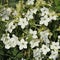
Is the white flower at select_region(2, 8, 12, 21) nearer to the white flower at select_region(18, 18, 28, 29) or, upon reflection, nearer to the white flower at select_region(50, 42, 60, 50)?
the white flower at select_region(18, 18, 28, 29)

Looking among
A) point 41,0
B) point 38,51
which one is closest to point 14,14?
point 41,0

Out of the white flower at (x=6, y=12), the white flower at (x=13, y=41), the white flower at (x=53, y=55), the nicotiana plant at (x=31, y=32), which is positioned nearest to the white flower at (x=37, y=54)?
the nicotiana plant at (x=31, y=32)

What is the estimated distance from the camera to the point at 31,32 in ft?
9.99

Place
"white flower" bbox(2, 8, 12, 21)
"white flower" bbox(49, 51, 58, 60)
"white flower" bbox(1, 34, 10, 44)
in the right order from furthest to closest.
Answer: "white flower" bbox(2, 8, 12, 21) < "white flower" bbox(1, 34, 10, 44) < "white flower" bbox(49, 51, 58, 60)

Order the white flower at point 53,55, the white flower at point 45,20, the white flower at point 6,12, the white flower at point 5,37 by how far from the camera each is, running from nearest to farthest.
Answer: the white flower at point 53,55
the white flower at point 45,20
the white flower at point 5,37
the white flower at point 6,12

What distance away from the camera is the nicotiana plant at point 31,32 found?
2.98m

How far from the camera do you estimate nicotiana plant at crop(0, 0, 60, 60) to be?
2.98 meters

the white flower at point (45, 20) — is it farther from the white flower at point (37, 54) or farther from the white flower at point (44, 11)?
the white flower at point (37, 54)

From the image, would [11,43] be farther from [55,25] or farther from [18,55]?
[55,25]

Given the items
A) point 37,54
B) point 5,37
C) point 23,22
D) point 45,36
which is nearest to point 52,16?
point 45,36

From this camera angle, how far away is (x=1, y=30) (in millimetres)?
3137

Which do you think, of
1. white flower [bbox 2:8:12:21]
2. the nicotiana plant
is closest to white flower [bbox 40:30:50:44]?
the nicotiana plant

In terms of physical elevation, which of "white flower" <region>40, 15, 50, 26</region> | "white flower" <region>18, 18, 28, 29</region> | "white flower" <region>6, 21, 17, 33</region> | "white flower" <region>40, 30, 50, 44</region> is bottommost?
"white flower" <region>40, 30, 50, 44</region>

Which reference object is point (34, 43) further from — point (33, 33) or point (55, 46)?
point (55, 46)
